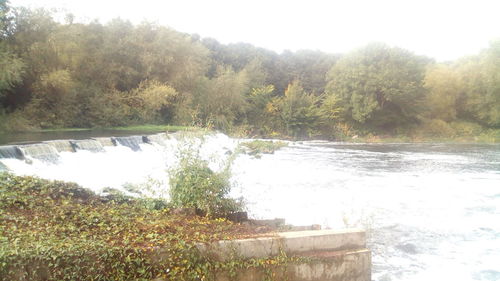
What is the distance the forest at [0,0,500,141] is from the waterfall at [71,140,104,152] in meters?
7.53

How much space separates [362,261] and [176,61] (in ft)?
88.1

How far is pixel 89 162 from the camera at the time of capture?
37.1ft

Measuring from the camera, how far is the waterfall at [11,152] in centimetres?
995

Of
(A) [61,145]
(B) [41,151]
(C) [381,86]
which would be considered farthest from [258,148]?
(C) [381,86]

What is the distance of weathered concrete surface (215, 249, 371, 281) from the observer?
388cm

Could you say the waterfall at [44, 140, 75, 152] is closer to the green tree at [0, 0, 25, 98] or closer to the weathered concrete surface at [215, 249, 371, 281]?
the green tree at [0, 0, 25, 98]

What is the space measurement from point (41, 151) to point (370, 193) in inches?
363

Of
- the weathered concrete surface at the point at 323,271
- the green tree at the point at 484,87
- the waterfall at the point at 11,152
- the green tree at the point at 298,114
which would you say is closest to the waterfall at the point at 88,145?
the waterfall at the point at 11,152

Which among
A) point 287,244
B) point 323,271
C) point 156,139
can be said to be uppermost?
point 156,139

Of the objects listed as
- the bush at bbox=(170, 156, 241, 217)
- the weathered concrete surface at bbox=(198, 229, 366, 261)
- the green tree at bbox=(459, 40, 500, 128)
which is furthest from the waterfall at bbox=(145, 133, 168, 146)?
the green tree at bbox=(459, 40, 500, 128)

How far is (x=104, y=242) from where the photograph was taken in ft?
11.8

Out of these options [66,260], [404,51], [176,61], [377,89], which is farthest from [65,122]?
[404,51]

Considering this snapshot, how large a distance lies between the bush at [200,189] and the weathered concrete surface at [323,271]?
1513 mm

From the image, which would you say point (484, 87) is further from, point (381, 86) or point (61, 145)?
point (61, 145)
